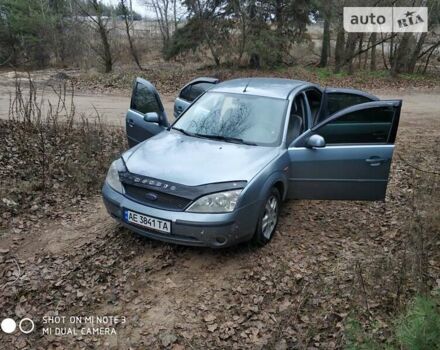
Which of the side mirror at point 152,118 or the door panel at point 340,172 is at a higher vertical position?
the side mirror at point 152,118

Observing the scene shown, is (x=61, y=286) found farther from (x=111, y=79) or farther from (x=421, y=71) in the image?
(x=421, y=71)

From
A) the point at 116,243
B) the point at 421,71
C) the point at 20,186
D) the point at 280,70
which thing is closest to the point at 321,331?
the point at 116,243

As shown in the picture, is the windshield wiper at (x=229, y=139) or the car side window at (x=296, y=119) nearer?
the windshield wiper at (x=229, y=139)

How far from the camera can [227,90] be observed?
547cm

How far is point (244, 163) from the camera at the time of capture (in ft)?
13.8

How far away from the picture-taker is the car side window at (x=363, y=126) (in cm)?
480

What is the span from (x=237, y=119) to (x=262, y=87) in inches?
30.7

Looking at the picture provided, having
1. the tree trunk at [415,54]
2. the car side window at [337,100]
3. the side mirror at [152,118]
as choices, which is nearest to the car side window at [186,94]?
the side mirror at [152,118]

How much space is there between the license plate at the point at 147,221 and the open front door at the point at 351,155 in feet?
5.69

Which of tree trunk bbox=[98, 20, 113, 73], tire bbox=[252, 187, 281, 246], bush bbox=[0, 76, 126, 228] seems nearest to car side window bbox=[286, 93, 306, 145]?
tire bbox=[252, 187, 281, 246]

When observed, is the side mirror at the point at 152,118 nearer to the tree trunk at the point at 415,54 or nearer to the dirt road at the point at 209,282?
the dirt road at the point at 209,282

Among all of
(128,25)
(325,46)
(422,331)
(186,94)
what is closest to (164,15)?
(128,25)

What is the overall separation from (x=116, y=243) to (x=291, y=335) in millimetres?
2266

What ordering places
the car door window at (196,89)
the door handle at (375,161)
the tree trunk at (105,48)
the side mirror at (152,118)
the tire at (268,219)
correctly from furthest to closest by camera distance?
the tree trunk at (105,48)
the car door window at (196,89)
the side mirror at (152,118)
the door handle at (375,161)
the tire at (268,219)
